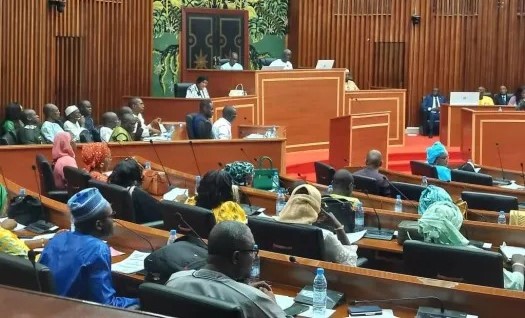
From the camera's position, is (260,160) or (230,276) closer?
(230,276)

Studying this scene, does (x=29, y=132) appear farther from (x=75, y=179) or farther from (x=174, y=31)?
(x=174, y=31)

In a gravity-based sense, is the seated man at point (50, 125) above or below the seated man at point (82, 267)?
above

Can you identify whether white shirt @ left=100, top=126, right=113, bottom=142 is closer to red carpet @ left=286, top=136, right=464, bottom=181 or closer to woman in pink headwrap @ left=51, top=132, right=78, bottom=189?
woman in pink headwrap @ left=51, top=132, right=78, bottom=189

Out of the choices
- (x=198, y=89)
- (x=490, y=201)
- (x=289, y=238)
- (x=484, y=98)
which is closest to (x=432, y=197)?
(x=490, y=201)

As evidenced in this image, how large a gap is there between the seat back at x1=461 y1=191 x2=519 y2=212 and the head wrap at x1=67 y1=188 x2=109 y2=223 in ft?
11.5

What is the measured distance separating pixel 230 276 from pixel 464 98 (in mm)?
10934

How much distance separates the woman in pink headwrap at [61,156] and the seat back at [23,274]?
4.05 meters

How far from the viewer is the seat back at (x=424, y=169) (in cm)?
841

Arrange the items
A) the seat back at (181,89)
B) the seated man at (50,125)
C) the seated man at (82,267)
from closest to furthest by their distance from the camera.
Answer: the seated man at (82,267)
the seated man at (50,125)
the seat back at (181,89)

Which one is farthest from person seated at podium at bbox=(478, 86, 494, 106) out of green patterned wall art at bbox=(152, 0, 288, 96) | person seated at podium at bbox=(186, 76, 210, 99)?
person seated at podium at bbox=(186, 76, 210, 99)

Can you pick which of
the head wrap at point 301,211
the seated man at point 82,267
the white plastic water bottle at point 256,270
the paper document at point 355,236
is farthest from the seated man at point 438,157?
the seated man at point 82,267

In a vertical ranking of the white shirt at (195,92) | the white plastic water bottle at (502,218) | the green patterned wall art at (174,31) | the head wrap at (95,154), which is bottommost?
the white plastic water bottle at (502,218)

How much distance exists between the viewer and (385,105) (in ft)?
43.9

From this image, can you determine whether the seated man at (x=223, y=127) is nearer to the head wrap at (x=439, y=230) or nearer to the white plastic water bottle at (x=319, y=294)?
the head wrap at (x=439, y=230)
